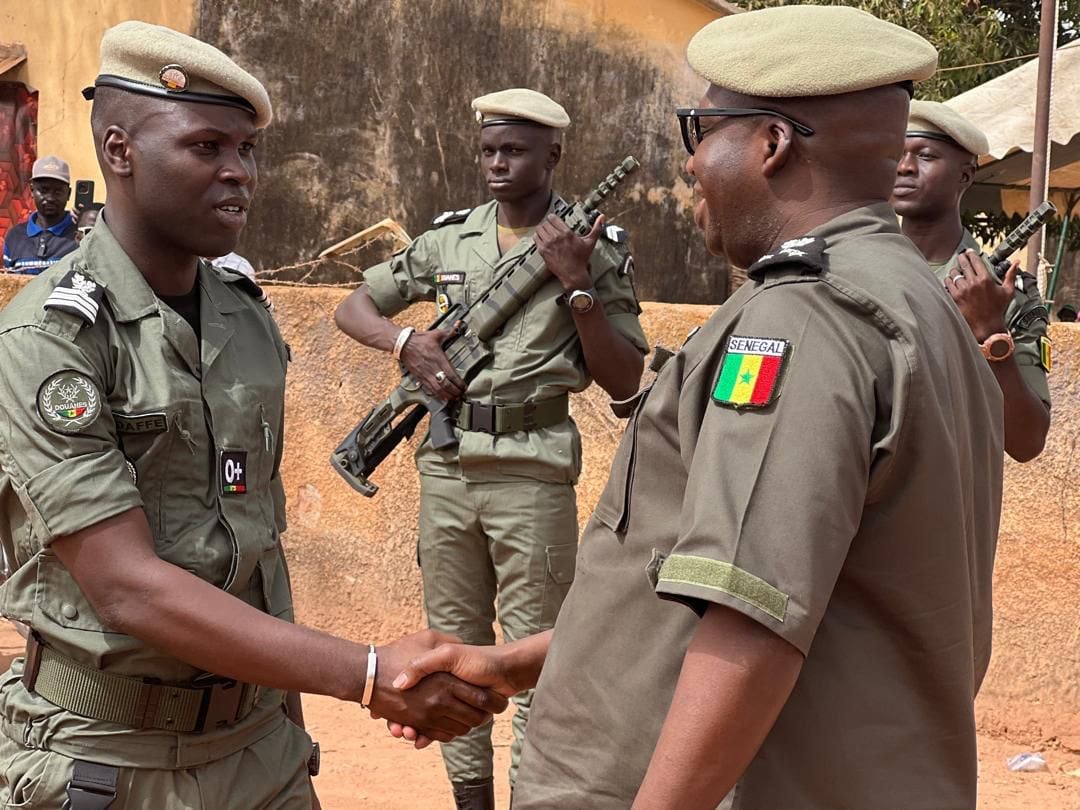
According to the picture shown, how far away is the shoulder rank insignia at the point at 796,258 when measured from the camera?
1735 mm

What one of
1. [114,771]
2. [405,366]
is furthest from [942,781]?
[405,366]

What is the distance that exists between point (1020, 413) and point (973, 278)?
412 mm

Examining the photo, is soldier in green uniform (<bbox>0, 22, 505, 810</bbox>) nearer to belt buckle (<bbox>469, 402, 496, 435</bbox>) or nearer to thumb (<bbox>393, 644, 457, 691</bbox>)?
thumb (<bbox>393, 644, 457, 691</bbox>)

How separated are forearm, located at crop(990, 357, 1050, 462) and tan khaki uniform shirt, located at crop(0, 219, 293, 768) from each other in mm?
2211

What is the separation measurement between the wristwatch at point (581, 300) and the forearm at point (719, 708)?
2.96 m

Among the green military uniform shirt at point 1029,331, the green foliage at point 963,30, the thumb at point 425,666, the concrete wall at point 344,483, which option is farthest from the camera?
the green foliage at point 963,30

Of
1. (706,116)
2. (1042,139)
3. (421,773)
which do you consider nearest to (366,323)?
(421,773)

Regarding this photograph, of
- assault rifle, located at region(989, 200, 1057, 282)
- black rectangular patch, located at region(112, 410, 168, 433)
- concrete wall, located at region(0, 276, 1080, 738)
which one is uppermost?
assault rifle, located at region(989, 200, 1057, 282)

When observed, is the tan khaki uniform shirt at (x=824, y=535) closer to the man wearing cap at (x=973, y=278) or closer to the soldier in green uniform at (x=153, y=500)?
the soldier in green uniform at (x=153, y=500)

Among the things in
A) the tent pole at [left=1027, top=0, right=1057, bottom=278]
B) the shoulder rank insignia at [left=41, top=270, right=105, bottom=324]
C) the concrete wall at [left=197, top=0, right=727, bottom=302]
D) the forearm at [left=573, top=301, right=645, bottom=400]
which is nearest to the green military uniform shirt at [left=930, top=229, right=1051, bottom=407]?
the forearm at [left=573, top=301, right=645, bottom=400]

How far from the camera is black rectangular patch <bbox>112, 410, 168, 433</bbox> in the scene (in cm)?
229

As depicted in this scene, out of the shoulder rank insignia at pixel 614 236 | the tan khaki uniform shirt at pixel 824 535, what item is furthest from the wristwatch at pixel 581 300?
the tan khaki uniform shirt at pixel 824 535

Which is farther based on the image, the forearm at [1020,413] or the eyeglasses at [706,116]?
the forearm at [1020,413]

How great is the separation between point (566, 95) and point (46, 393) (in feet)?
34.1
